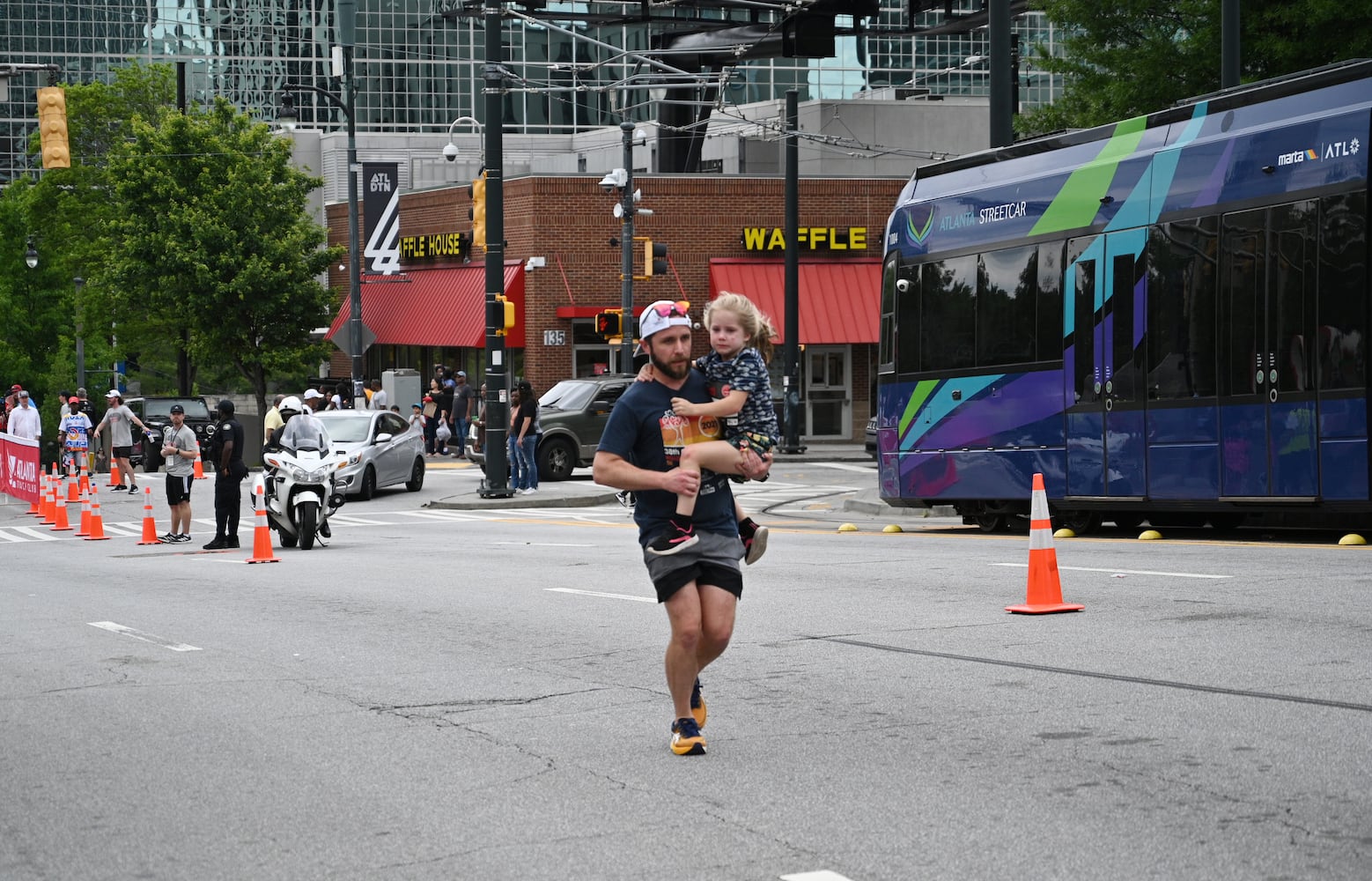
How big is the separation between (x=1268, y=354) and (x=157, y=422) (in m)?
33.2

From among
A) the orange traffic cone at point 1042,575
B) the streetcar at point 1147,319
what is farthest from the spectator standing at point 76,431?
the orange traffic cone at point 1042,575

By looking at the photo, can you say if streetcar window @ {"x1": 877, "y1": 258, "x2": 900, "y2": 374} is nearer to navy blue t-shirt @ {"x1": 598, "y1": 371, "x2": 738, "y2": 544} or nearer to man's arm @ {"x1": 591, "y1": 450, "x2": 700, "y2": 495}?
navy blue t-shirt @ {"x1": 598, "y1": 371, "x2": 738, "y2": 544}

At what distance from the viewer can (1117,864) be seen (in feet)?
17.1

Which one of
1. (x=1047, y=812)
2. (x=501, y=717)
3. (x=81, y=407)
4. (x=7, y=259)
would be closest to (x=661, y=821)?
(x=1047, y=812)

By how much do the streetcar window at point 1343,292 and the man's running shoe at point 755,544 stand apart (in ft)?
28.9

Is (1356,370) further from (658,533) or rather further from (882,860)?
(882,860)

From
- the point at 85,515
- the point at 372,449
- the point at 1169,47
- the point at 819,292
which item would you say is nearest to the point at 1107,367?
the point at 1169,47

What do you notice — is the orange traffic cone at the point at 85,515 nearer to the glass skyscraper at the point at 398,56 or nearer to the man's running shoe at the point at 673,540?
the man's running shoe at the point at 673,540

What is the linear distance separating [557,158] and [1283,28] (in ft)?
125

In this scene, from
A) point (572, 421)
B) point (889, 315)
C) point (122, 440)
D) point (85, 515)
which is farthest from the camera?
point (122, 440)

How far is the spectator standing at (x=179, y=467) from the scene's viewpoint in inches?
857

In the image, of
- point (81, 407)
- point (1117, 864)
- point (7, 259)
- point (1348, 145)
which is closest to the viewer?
point (1117, 864)

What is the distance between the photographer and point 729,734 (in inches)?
293

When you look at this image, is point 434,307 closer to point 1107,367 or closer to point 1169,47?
point 1169,47
